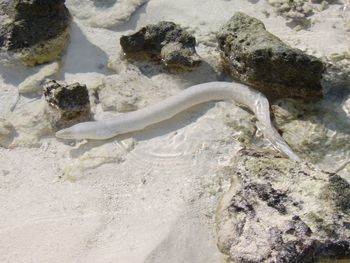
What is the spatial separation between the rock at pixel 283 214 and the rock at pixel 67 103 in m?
1.72

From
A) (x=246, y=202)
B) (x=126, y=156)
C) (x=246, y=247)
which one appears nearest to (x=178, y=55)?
(x=126, y=156)

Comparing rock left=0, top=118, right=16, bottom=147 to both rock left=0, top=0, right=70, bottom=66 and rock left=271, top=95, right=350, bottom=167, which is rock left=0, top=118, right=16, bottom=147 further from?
rock left=271, top=95, right=350, bottom=167

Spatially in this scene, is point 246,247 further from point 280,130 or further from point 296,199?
point 280,130

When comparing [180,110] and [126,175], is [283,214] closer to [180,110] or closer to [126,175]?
[126,175]

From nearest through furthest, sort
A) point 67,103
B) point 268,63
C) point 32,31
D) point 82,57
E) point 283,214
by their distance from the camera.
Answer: point 283,214, point 268,63, point 67,103, point 32,31, point 82,57

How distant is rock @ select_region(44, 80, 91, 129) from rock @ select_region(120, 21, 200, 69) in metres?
0.82

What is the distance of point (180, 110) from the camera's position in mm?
4680

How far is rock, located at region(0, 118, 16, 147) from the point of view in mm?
4637

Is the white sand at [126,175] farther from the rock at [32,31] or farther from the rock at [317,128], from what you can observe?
the rock at [317,128]

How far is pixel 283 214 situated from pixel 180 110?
1.68 m

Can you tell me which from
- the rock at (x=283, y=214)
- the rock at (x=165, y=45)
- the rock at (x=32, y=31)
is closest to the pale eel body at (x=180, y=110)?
the rock at (x=165, y=45)

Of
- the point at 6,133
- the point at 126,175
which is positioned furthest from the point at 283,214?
the point at 6,133

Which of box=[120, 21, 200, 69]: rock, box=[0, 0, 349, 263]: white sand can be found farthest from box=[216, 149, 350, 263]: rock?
box=[120, 21, 200, 69]: rock

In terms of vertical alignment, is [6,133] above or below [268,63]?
below
